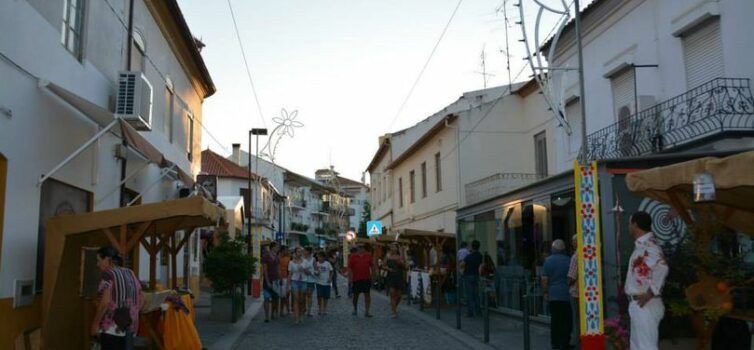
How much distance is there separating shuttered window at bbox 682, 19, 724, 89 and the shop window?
35.1 ft

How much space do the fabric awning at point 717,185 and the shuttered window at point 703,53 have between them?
20.5 ft

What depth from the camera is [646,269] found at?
624 cm

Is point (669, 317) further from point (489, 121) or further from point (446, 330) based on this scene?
point (489, 121)

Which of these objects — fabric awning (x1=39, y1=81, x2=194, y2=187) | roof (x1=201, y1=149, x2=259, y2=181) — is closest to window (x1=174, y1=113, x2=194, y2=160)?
fabric awning (x1=39, y1=81, x2=194, y2=187)

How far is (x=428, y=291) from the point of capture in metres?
18.9

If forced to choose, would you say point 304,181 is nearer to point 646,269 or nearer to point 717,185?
point 646,269

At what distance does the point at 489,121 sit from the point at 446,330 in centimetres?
1530

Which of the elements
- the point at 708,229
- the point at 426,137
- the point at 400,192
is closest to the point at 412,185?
the point at 400,192

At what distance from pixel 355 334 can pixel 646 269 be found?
7.68 m

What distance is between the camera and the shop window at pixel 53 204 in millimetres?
8430

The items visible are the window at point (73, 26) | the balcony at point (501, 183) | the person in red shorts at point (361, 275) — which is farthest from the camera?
the balcony at point (501, 183)

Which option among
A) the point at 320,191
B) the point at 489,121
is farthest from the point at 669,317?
the point at 320,191

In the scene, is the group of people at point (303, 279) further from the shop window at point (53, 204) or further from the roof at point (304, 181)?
the roof at point (304, 181)

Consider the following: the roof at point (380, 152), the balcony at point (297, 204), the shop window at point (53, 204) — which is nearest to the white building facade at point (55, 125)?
the shop window at point (53, 204)
